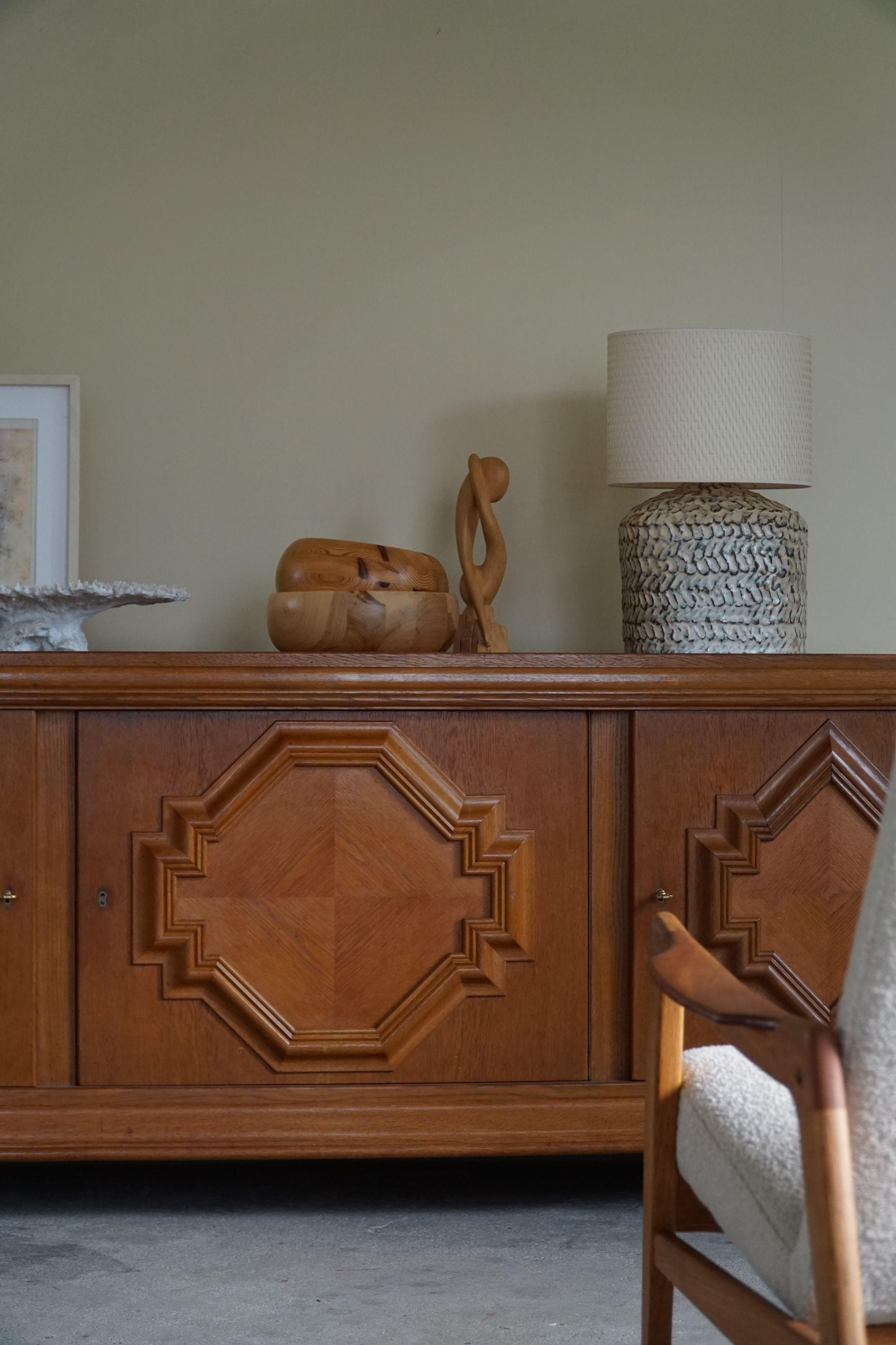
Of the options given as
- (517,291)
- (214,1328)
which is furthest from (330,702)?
(517,291)

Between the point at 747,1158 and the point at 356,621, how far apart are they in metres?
1.20

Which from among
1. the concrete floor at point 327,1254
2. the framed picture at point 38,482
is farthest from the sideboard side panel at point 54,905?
the framed picture at point 38,482

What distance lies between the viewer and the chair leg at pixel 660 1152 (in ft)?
4.09

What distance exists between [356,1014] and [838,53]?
2.04m

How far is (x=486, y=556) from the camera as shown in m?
2.41

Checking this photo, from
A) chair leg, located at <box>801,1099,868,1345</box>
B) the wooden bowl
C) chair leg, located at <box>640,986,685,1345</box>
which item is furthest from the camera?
the wooden bowl

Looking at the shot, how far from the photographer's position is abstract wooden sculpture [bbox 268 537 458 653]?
7.02ft

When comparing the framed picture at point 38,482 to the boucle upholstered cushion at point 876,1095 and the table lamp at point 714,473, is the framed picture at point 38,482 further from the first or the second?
the boucle upholstered cushion at point 876,1095

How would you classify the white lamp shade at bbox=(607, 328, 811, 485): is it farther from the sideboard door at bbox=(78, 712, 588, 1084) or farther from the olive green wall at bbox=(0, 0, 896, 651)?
the sideboard door at bbox=(78, 712, 588, 1084)

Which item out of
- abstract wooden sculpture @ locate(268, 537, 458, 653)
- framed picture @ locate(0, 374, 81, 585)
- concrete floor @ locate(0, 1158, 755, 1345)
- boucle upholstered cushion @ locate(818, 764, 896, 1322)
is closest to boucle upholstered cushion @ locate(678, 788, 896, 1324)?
boucle upholstered cushion @ locate(818, 764, 896, 1322)

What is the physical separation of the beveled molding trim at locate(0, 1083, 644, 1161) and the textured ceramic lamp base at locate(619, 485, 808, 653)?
720mm

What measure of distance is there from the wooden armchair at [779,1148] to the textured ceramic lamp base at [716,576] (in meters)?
0.98

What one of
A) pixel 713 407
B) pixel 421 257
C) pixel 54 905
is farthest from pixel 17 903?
pixel 421 257

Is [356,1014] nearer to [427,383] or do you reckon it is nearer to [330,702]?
[330,702]
